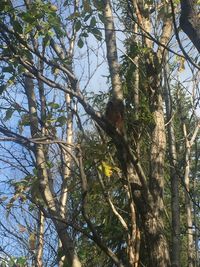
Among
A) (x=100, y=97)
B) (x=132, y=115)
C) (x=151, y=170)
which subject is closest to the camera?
(x=151, y=170)

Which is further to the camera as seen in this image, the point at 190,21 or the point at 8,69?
the point at 8,69

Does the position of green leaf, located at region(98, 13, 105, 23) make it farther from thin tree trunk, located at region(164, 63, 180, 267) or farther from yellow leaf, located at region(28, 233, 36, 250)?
yellow leaf, located at region(28, 233, 36, 250)

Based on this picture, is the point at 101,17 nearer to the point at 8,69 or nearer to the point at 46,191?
the point at 8,69

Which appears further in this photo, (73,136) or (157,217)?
(73,136)

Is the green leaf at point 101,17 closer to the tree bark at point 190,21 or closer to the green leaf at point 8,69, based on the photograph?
the green leaf at point 8,69

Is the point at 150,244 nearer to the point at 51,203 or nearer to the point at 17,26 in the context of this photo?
the point at 51,203

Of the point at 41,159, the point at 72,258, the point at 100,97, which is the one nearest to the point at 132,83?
the point at 100,97

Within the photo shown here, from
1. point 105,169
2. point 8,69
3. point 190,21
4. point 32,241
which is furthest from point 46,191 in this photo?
point 190,21

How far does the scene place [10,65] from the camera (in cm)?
414

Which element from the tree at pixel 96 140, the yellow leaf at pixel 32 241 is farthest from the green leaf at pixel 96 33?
the yellow leaf at pixel 32 241

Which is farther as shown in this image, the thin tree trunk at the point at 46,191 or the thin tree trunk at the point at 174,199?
the thin tree trunk at the point at 174,199

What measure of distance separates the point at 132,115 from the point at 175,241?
156 cm

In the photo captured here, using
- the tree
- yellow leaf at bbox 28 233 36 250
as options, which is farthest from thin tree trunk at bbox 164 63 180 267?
yellow leaf at bbox 28 233 36 250

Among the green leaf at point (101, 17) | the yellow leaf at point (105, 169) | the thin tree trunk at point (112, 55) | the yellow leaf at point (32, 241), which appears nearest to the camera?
the yellow leaf at point (105, 169)
